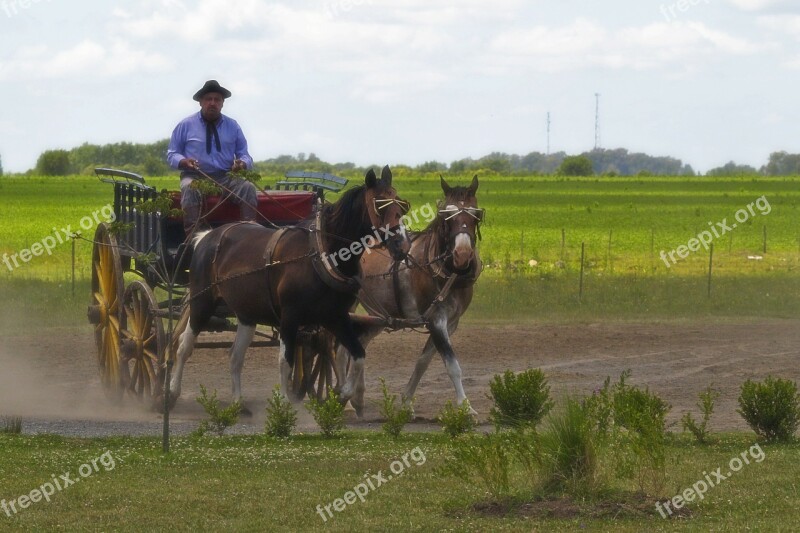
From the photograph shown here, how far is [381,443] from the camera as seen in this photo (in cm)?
1120

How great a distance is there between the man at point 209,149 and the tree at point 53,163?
86.0 metres

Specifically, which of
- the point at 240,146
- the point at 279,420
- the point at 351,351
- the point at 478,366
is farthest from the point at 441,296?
the point at 478,366

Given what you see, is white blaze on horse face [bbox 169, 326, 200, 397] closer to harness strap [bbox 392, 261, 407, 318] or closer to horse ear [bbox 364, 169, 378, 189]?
harness strap [bbox 392, 261, 407, 318]

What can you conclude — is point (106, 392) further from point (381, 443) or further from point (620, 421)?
point (620, 421)

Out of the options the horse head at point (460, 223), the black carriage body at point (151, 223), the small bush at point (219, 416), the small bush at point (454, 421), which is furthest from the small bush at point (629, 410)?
the black carriage body at point (151, 223)

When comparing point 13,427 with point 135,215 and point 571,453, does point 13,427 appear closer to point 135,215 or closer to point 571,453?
point 135,215

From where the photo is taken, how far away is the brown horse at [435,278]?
1248 cm

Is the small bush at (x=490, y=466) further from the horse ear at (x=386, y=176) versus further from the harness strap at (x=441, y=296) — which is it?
the harness strap at (x=441, y=296)

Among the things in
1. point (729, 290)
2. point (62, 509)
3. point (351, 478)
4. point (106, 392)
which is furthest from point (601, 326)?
point (62, 509)

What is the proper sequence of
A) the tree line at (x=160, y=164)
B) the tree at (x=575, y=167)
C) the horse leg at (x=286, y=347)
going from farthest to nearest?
the tree at (x=575, y=167) → the tree line at (x=160, y=164) → the horse leg at (x=286, y=347)

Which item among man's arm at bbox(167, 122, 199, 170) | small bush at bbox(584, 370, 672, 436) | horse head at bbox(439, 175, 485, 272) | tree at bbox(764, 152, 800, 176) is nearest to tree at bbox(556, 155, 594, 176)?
tree at bbox(764, 152, 800, 176)

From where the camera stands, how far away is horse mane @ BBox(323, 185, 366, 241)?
1184cm

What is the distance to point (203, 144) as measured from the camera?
13664 mm

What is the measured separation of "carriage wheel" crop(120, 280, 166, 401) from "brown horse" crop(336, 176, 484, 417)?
195 centimetres
